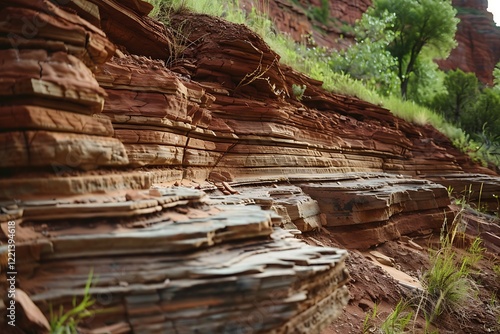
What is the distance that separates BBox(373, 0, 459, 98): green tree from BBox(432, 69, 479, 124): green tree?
4.68 ft

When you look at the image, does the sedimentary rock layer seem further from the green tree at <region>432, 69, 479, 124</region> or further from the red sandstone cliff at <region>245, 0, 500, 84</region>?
the red sandstone cliff at <region>245, 0, 500, 84</region>

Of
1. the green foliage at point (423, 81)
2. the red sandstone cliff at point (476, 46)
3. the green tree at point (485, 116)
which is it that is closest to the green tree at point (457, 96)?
the green tree at point (485, 116)

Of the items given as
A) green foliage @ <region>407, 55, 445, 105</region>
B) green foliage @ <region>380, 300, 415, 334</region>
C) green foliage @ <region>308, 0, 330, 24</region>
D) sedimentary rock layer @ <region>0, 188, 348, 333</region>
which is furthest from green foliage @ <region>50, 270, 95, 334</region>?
green foliage @ <region>308, 0, 330, 24</region>

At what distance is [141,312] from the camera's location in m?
1.82

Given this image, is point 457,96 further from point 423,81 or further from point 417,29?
point 417,29

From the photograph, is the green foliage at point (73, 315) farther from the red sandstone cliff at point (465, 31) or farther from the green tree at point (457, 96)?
the red sandstone cliff at point (465, 31)

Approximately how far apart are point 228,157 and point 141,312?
2959mm

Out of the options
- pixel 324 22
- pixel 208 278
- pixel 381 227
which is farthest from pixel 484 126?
pixel 208 278

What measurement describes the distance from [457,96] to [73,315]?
15.4m

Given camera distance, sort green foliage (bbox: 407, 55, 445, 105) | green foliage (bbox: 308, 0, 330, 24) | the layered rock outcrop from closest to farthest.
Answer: the layered rock outcrop → green foliage (bbox: 407, 55, 445, 105) → green foliage (bbox: 308, 0, 330, 24)

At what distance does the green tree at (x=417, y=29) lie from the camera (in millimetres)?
14664

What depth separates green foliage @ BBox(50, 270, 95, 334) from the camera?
68.1 inches

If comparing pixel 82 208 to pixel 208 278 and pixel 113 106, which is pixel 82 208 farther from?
pixel 113 106

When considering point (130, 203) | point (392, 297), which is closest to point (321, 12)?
point (392, 297)
